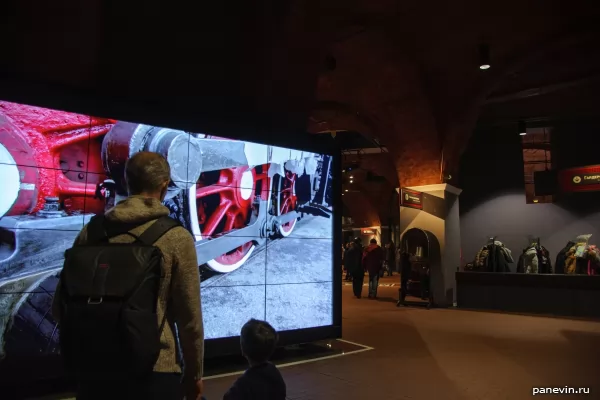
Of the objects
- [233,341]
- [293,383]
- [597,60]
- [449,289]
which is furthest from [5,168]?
[597,60]

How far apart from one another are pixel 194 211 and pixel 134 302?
3273 millimetres

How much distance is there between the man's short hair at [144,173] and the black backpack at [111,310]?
1.00ft

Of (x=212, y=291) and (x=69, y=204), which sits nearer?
(x=69, y=204)

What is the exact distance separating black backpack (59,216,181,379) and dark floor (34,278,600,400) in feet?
9.16

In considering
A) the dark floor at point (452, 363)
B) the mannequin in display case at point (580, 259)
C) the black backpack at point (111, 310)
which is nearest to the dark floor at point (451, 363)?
the dark floor at point (452, 363)

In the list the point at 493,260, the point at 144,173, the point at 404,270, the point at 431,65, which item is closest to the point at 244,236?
the point at 144,173

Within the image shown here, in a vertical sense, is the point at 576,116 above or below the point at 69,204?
above

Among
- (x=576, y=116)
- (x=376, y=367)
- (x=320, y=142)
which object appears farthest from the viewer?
(x=576, y=116)

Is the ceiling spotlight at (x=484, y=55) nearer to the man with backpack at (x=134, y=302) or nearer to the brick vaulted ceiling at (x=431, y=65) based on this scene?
the brick vaulted ceiling at (x=431, y=65)

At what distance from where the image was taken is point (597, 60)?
1042cm

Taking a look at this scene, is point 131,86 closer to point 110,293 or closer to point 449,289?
point 110,293

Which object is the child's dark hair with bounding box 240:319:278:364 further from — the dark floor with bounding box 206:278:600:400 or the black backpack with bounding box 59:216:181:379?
the dark floor with bounding box 206:278:600:400

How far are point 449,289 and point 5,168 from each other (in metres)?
10.4

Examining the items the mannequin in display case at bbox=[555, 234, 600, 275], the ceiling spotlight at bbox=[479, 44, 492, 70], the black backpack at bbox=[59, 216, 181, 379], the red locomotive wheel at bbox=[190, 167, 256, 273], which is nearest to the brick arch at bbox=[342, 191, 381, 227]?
the mannequin in display case at bbox=[555, 234, 600, 275]
